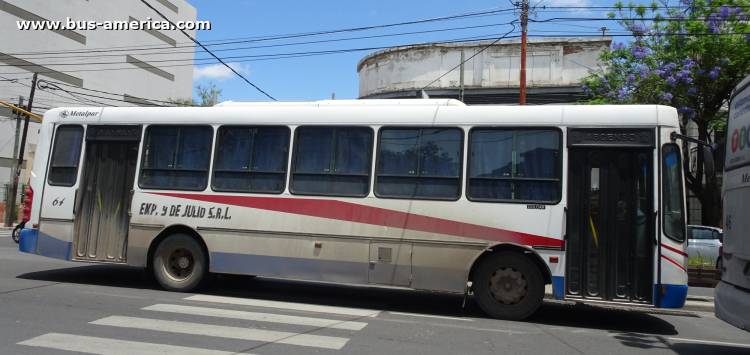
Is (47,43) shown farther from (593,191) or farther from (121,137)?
(593,191)

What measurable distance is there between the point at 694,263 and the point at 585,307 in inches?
210

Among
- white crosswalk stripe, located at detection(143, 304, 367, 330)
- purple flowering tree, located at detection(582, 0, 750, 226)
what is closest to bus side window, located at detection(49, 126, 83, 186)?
white crosswalk stripe, located at detection(143, 304, 367, 330)

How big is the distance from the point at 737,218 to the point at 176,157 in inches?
312

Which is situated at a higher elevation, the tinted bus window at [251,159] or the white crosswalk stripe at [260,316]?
the tinted bus window at [251,159]

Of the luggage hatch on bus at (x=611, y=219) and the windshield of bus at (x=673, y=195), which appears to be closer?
the windshield of bus at (x=673, y=195)

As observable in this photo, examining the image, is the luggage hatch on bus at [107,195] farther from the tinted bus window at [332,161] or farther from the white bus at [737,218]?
the white bus at [737,218]

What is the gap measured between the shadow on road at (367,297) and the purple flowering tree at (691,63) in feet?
28.7

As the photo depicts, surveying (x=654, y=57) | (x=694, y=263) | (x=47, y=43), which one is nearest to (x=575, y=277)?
(x=694, y=263)

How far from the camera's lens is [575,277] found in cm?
740

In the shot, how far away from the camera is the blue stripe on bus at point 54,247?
364 inches

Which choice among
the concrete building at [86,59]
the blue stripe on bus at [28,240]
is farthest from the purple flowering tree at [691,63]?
the concrete building at [86,59]

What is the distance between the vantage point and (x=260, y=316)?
286 inches

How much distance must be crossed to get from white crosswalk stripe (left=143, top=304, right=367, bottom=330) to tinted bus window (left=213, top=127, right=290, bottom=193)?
196 cm

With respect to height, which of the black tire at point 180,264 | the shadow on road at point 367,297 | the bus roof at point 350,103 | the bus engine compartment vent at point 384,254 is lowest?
the shadow on road at point 367,297
